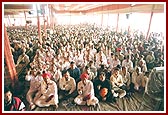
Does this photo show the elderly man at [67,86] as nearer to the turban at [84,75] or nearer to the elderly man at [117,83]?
the turban at [84,75]

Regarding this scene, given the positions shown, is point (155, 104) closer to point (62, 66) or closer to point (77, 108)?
point (77, 108)

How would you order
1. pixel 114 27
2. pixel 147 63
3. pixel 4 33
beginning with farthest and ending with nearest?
pixel 114 27
pixel 147 63
pixel 4 33

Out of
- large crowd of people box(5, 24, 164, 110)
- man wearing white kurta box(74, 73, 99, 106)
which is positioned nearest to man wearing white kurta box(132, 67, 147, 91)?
large crowd of people box(5, 24, 164, 110)

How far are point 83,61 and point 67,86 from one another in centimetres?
41

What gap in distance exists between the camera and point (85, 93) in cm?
284

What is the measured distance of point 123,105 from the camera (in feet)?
9.12

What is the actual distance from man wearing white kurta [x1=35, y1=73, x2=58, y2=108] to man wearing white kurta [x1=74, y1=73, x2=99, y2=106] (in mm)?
286

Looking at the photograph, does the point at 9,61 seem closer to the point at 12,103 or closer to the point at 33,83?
the point at 33,83

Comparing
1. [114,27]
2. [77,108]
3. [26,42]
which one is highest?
[114,27]

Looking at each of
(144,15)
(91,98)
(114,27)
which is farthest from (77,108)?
(144,15)

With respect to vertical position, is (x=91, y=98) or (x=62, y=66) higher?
(x=62, y=66)

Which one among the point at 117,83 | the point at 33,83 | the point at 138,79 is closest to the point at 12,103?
the point at 33,83

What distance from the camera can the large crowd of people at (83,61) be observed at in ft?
9.22

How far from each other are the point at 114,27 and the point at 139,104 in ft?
3.69
